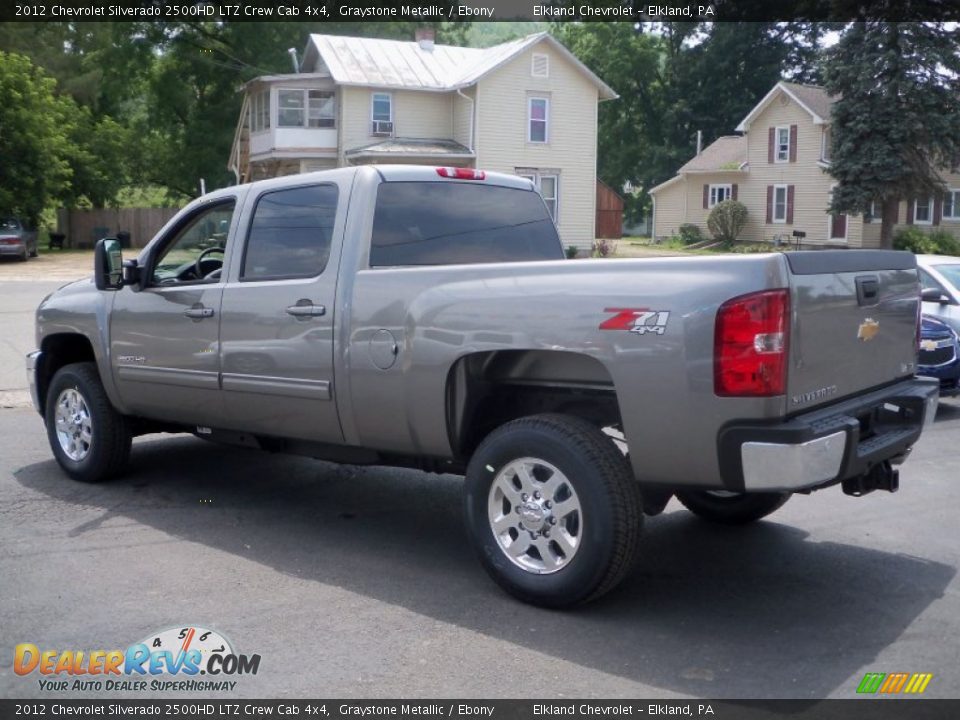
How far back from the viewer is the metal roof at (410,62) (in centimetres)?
3919

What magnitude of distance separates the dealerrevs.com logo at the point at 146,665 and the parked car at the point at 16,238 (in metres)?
36.7

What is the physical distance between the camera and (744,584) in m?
5.34

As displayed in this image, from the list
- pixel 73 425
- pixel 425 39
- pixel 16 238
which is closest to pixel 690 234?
pixel 425 39

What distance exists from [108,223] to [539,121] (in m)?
20.6

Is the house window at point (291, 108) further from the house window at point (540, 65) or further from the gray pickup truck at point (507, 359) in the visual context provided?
the gray pickup truck at point (507, 359)

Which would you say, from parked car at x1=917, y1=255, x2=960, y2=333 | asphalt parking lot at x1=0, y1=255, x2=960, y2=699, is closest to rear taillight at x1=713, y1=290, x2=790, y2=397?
asphalt parking lot at x1=0, y1=255, x2=960, y2=699

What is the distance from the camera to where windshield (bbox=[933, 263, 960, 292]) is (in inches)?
444

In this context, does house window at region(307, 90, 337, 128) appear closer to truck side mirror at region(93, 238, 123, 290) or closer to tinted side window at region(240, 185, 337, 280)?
truck side mirror at region(93, 238, 123, 290)

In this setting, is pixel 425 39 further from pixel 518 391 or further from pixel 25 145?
pixel 518 391

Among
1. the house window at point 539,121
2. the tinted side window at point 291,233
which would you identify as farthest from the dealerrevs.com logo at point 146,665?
the house window at point 539,121

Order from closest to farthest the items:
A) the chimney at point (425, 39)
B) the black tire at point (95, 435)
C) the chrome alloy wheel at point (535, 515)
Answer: the chrome alloy wheel at point (535, 515) → the black tire at point (95, 435) → the chimney at point (425, 39)

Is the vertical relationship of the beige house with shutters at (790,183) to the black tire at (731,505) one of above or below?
above

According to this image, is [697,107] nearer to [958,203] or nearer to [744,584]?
[958,203]

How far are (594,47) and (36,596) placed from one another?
65.5 meters
